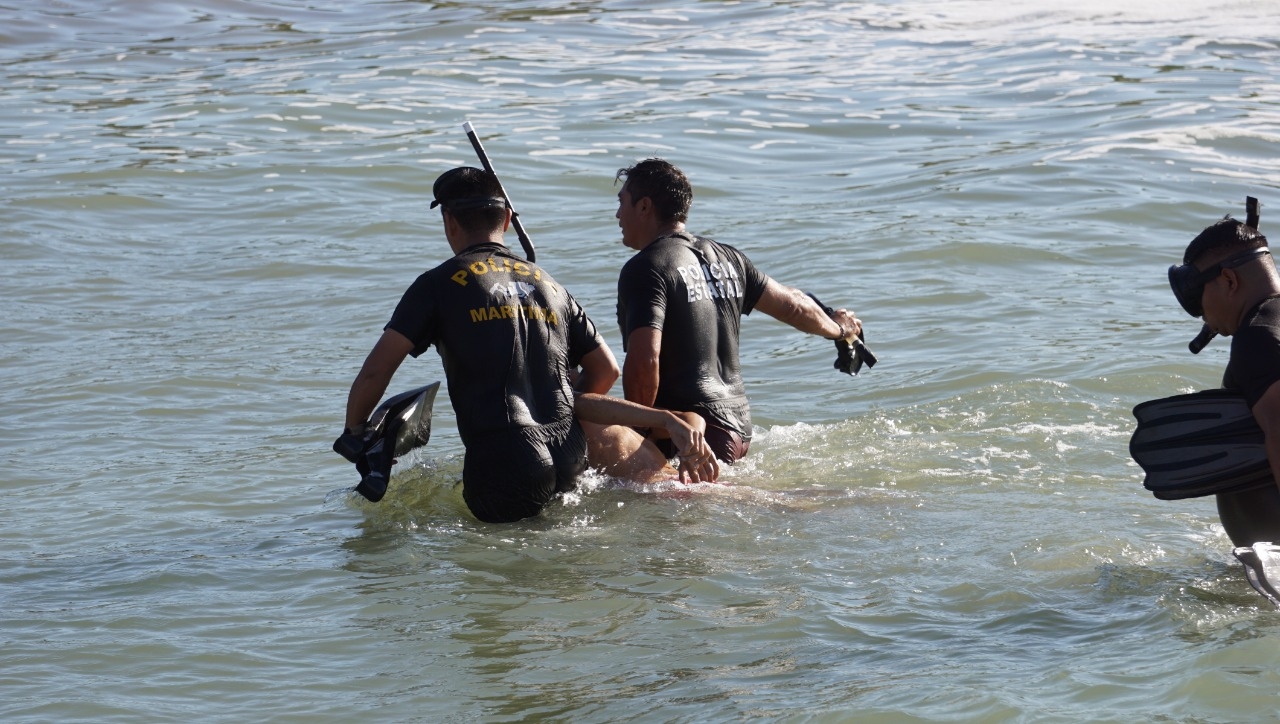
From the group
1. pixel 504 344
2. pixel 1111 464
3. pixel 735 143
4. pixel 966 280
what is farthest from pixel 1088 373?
pixel 735 143

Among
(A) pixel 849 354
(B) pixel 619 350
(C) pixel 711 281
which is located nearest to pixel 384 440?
(C) pixel 711 281

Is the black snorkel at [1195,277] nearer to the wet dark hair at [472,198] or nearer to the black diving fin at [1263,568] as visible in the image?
the black diving fin at [1263,568]

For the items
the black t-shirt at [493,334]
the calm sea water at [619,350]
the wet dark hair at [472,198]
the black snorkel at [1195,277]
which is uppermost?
the wet dark hair at [472,198]

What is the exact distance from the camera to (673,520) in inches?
277

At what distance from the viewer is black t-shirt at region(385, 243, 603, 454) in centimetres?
668

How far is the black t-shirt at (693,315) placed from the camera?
7273mm

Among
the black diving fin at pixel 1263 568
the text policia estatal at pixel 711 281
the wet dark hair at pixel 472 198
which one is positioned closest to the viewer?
the black diving fin at pixel 1263 568

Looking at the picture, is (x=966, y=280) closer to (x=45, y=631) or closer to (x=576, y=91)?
(x=45, y=631)

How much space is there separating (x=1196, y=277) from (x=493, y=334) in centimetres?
284

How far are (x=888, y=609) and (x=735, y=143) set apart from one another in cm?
1191

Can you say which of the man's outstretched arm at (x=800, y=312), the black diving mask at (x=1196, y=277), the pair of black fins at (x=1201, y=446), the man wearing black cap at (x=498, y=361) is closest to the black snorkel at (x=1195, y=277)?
the black diving mask at (x=1196, y=277)

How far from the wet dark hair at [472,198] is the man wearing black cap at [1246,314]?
2.84m

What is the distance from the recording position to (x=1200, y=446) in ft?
18.3

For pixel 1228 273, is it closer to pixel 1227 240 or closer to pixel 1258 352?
pixel 1227 240
